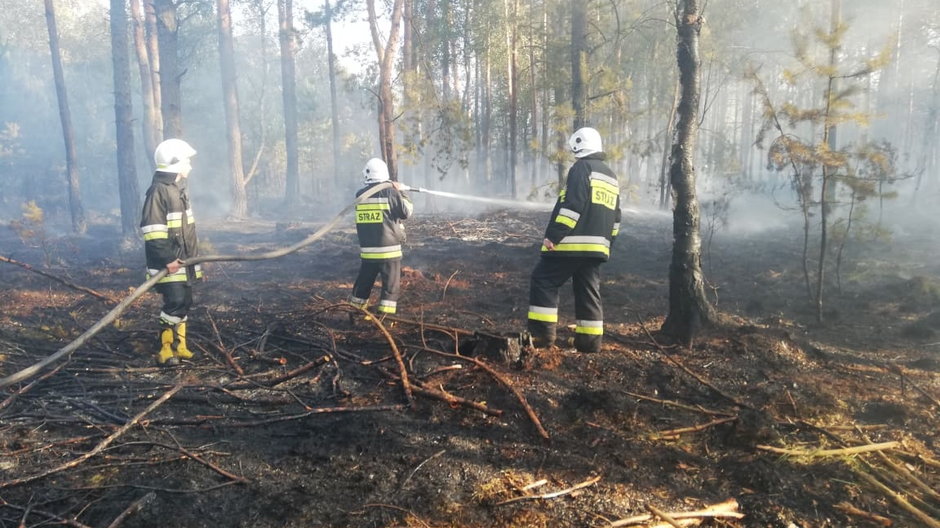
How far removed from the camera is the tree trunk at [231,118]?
23.2 m

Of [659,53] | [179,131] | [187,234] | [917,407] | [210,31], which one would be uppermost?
[210,31]

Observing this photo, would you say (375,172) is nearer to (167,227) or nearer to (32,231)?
(167,227)

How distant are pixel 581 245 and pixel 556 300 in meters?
0.61

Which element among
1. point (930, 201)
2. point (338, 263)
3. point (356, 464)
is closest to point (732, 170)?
point (930, 201)

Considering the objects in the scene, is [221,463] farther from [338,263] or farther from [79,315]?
[338,263]

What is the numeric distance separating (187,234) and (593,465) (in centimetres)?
461

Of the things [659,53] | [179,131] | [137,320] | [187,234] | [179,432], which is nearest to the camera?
[179,432]

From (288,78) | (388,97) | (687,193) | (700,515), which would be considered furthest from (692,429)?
(288,78)

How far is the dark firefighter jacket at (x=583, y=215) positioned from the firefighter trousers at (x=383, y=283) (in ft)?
7.35

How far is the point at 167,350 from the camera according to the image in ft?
16.8

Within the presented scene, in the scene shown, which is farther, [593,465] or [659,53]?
[659,53]

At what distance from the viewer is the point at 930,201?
2539 centimetres

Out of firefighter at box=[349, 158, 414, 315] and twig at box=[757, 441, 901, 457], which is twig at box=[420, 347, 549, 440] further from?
firefighter at box=[349, 158, 414, 315]

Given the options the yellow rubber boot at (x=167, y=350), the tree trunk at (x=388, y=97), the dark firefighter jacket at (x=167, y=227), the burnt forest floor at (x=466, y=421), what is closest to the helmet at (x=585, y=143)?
the burnt forest floor at (x=466, y=421)
